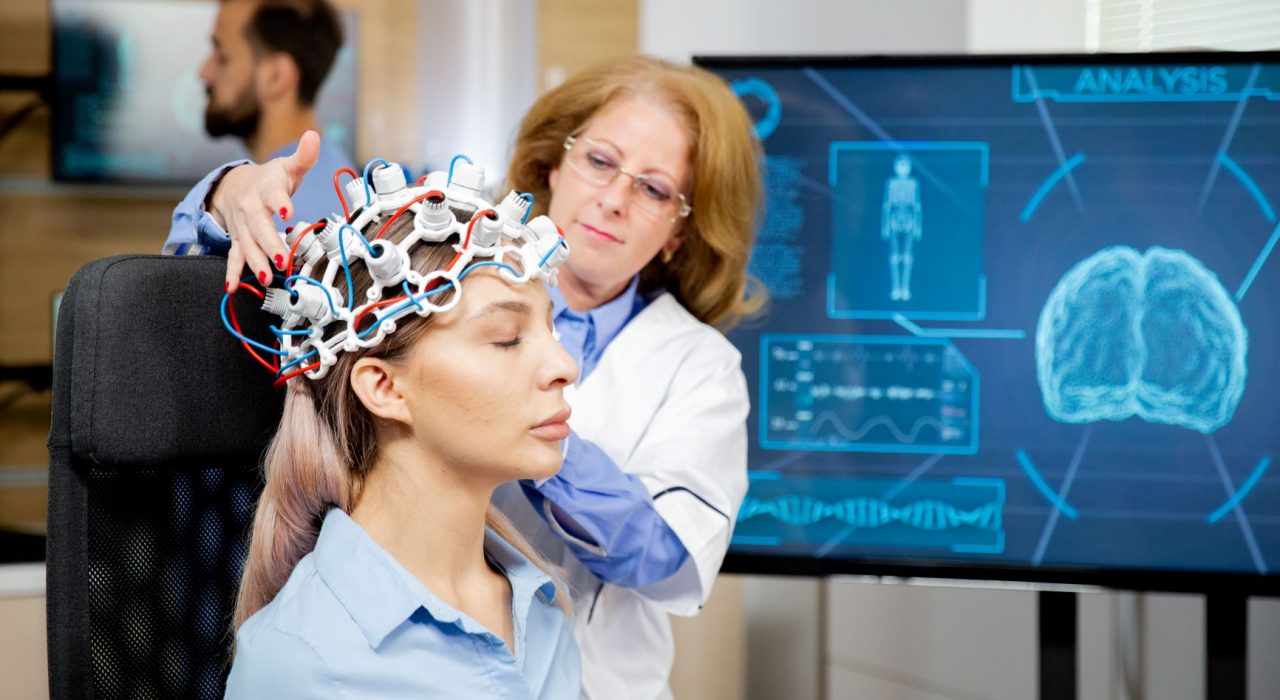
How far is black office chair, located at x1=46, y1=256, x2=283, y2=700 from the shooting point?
→ 1264 mm

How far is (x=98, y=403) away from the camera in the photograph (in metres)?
1.25

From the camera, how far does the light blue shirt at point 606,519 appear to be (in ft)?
4.97

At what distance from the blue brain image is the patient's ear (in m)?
1.31

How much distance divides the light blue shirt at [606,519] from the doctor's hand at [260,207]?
0.43 meters

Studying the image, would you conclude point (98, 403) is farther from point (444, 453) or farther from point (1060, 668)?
point (1060, 668)

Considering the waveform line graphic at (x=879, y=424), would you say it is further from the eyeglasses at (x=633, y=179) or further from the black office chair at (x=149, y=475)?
the black office chair at (x=149, y=475)

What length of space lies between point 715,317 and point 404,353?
83 cm

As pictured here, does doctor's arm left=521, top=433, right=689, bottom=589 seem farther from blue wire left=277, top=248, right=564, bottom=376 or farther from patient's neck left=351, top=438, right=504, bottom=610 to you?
blue wire left=277, top=248, right=564, bottom=376

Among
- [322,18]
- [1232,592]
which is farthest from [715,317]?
[322,18]

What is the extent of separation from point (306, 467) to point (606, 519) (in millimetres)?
388

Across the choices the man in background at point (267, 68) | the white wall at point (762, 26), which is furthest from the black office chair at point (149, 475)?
Answer: the white wall at point (762, 26)

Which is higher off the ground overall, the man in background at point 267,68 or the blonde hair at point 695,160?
the man in background at point 267,68

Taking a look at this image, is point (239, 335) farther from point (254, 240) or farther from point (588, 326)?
point (588, 326)

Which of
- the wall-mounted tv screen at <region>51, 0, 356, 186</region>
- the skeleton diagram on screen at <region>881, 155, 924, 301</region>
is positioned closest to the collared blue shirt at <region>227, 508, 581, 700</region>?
the skeleton diagram on screen at <region>881, 155, 924, 301</region>
